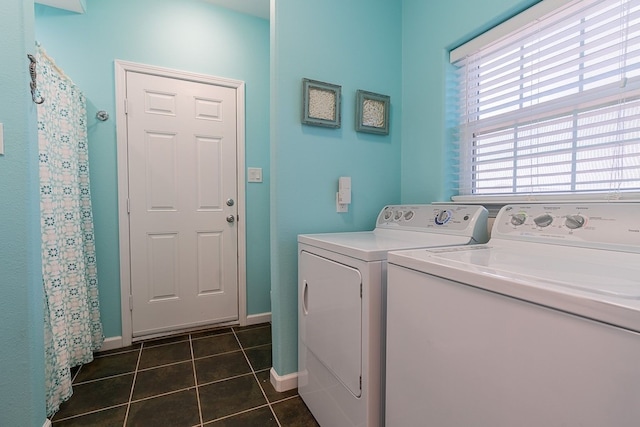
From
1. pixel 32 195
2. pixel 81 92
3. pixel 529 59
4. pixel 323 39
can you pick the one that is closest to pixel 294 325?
pixel 32 195

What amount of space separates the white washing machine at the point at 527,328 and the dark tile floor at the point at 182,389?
82 centimetres

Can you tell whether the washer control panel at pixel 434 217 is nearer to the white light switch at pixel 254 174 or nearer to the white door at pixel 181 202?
the white light switch at pixel 254 174

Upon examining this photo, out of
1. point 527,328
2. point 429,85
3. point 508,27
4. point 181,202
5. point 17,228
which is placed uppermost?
point 508,27

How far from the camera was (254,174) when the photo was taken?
253 centimetres

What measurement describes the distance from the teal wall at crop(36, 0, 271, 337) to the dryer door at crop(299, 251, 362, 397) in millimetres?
1227

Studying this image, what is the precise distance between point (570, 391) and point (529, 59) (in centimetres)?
144

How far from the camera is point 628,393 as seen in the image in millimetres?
438

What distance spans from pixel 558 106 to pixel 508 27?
0.46 meters

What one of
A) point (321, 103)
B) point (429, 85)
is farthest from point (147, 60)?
point (429, 85)

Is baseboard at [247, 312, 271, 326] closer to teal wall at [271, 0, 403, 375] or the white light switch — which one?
teal wall at [271, 0, 403, 375]

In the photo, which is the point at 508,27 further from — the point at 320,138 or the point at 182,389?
the point at 182,389

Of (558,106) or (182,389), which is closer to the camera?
(558,106)

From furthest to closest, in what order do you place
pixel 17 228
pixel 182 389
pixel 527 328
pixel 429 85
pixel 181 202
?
pixel 181 202 → pixel 429 85 → pixel 182 389 → pixel 17 228 → pixel 527 328

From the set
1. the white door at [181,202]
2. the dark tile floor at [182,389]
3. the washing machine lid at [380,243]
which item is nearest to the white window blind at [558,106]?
the washing machine lid at [380,243]
